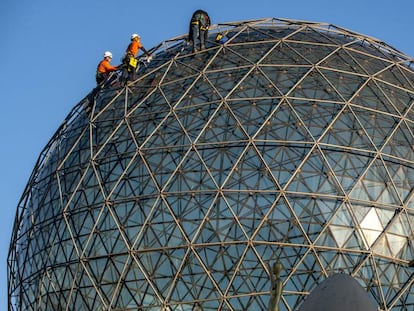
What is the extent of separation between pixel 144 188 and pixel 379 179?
6348 millimetres

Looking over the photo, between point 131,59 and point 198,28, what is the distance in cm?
243

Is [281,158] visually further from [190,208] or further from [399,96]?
[399,96]

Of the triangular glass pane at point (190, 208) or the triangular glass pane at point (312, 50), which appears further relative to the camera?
the triangular glass pane at point (312, 50)

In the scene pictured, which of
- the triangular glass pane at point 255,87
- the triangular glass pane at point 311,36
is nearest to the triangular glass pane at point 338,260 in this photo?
the triangular glass pane at point 255,87

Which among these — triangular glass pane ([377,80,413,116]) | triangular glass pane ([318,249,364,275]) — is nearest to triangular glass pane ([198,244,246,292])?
triangular glass pane ([318,249,364,275])

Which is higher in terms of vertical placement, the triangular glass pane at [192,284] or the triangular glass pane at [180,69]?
the triangular glass pane at [180,69]

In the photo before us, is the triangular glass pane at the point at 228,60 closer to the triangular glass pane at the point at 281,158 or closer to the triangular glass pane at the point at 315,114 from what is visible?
the triangular glass pane at the point at 315,114

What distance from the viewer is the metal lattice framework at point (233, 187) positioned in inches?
909

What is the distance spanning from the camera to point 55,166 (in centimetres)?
2855

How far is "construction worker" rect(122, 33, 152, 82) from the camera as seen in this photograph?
92.2ft

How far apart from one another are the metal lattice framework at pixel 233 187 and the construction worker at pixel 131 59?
0.42m

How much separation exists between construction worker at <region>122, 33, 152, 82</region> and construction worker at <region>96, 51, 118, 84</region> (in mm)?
1338

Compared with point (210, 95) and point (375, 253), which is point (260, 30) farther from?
point (375, 253)

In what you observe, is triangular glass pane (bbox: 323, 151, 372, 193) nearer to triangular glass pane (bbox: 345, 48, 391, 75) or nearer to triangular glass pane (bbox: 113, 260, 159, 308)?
triangular glass pane (bbox: 345, 48, 391, 75)
